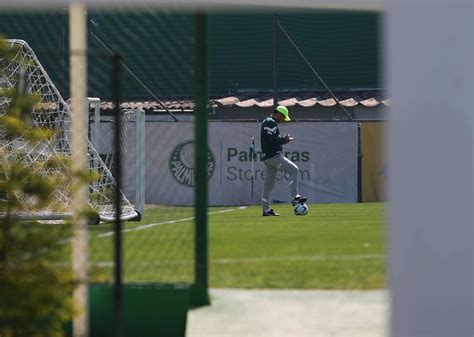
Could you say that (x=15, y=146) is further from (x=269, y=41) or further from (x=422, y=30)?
(x=269, y=41)

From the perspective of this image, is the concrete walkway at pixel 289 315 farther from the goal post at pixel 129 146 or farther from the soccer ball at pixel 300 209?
the soccer ball at pixel 300 209

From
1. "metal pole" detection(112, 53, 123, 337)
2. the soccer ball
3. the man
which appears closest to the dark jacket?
the man

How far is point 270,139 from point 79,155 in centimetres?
970

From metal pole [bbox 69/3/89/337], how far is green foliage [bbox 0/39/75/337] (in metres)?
0.13

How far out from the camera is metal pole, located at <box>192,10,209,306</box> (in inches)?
267

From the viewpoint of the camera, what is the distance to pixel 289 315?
6.88 metres

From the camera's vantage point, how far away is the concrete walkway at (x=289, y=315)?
653cm

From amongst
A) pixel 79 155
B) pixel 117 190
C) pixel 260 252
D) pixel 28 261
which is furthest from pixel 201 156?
pixel 260 252

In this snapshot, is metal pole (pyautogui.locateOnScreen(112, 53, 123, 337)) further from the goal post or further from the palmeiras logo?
the palmeiras logo

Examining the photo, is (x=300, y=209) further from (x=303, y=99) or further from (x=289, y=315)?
(x=289, y=315)

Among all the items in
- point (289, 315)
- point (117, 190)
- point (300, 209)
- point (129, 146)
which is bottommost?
point (289, 315)

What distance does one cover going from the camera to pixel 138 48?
636 inches

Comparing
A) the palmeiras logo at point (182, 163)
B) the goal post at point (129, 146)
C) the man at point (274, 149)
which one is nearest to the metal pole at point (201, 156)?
the goal post at point (129, 146)

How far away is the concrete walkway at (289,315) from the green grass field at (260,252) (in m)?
0.58
